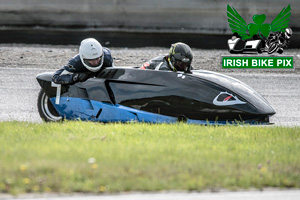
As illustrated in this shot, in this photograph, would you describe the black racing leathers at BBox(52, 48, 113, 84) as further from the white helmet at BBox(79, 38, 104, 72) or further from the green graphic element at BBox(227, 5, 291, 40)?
the green graphic element at BBox(227, 5, 291, 40)

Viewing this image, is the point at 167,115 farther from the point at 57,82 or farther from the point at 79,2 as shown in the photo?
the point at 79,2

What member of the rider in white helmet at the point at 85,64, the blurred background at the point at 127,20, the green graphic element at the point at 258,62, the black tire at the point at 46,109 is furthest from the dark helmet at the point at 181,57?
the blurred background at the point at 127,20

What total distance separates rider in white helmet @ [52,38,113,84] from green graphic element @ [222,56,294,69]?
4.90m

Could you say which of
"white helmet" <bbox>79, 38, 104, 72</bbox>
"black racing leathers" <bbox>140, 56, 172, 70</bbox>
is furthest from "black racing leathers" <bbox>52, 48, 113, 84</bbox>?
"black racing leathers" <bbox>140, 56, 172, 70</bbox>

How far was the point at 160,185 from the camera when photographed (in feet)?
13.7

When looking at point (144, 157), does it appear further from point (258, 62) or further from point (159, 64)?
point (258, 62)

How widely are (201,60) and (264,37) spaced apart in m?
1.85

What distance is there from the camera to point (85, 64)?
23.1 ft

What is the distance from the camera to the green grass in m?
4.23

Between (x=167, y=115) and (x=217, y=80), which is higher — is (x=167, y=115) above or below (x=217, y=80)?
below

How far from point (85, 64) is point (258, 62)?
5.77 metres

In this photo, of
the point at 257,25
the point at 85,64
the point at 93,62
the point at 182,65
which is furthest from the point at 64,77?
the point at 257,25

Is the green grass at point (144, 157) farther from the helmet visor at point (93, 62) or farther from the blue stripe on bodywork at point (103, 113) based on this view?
the helmet visor at point (93, 62)

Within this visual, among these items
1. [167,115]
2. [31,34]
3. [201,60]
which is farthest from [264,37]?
[167,115]
